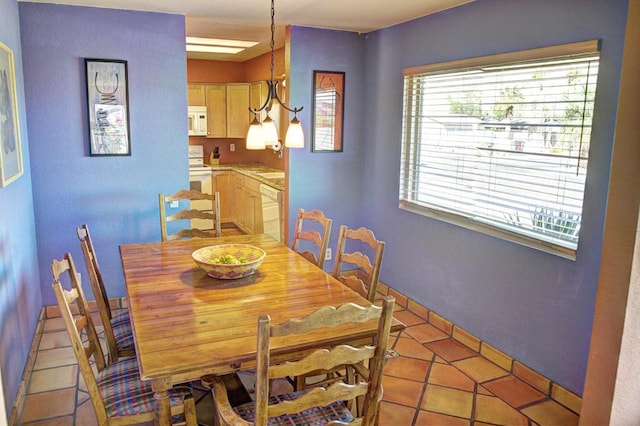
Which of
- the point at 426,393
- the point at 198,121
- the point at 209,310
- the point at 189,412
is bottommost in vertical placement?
the point at 426,393

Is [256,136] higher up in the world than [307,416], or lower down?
higher up

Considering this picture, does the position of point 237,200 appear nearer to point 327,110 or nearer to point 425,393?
point 327,110

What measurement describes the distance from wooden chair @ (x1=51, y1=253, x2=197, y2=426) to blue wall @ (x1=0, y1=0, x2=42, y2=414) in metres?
0.60

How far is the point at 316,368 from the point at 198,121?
18.4 feet

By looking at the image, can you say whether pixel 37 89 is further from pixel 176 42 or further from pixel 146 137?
pixel 176 42

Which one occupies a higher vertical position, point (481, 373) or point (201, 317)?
point (201, 317)

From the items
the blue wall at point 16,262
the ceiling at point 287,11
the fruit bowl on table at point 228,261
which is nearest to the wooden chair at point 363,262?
the fruit bowl on table at point 228,261

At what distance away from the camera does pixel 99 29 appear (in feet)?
12.2

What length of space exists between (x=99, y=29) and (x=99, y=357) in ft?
8.64

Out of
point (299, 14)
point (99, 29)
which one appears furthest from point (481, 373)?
point (99, 29)

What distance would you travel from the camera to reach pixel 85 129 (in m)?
3.81

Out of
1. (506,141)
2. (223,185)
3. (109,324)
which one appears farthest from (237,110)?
(109,324)

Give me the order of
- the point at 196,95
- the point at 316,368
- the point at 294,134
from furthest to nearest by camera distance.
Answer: the point at 196,95
the point at 294,134
the point at 316,368

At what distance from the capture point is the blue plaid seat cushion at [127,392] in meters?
1.96
